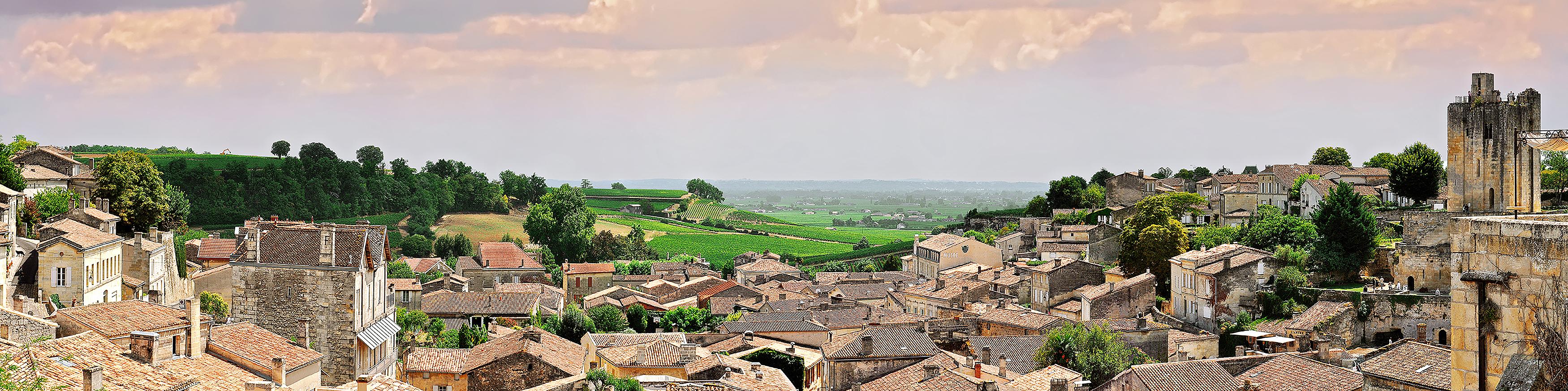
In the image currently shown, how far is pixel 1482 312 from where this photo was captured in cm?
821

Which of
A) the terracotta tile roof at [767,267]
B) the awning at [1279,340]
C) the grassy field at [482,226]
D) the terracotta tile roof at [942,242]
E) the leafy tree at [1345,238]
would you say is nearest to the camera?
→ the awning at [1279,340]

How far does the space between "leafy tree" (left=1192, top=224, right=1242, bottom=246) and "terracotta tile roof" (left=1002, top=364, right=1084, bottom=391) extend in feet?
75.1

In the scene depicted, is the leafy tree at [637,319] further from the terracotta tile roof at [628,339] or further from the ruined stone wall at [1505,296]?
the ruined stone wall at [1505,296]

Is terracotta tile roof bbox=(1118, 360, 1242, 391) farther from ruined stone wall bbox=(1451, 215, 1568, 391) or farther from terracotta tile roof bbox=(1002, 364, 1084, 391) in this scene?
ruined stone wall bbox=(1451, 215, 1568, 391)

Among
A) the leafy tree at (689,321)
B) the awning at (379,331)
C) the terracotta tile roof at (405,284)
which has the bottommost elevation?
the leafy tree at (689,321)

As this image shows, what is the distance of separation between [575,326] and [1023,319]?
1662 centimetres

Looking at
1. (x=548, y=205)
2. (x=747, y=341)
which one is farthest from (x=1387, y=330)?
(x=548, y=205)

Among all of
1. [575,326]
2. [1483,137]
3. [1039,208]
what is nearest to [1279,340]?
[1483,137]

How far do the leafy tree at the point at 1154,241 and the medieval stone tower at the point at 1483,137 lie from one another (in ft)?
56.9

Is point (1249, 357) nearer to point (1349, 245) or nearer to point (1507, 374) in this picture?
point (1349, 245)

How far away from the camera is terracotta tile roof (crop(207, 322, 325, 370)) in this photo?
20.3 metres

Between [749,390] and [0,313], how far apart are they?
1398 centimetres

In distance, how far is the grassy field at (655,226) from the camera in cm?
11469

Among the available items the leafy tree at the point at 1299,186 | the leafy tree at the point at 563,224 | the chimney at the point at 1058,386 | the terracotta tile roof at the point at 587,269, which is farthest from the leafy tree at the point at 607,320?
the leafy tree at the point at 563,224
